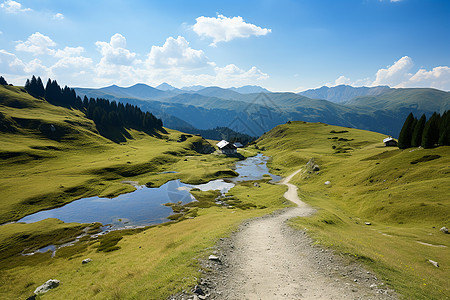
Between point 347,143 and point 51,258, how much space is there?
188 m

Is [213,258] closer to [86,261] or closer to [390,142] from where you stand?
[86,261]

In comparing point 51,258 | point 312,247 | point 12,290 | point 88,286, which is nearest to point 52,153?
point 51,258

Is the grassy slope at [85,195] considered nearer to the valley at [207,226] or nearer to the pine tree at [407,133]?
the valley at [207,226]

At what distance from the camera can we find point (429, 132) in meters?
68.2

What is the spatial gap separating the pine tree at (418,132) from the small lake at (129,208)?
75.8m

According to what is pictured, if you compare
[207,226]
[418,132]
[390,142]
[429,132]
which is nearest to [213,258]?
[207,226]

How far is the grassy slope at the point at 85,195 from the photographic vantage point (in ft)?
72.9

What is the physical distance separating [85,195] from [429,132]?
12988 centimetres

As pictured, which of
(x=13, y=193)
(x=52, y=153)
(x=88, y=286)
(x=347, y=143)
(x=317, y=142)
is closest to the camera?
(x=88, y=286)

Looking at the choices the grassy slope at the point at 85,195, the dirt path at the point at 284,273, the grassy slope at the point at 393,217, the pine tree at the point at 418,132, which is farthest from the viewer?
the pine tree at the point at 418,132

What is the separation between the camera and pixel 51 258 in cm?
4084

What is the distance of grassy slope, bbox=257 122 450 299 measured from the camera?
21.5 meters

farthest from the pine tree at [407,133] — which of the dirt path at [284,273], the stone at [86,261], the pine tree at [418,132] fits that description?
the stone at [86,261]

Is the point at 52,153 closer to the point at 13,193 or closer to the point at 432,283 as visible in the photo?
the point at 13,193
